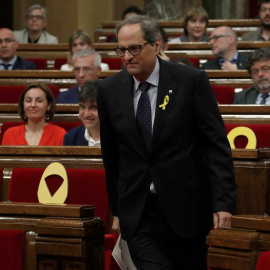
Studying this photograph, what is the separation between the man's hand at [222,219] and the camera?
1.60 meters

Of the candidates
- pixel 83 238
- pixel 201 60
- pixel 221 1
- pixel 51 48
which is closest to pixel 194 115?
pixel 83 238

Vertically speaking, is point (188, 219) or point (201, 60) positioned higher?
point (201, 60)

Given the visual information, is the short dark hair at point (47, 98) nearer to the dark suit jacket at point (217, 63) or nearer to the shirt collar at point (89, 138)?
the shirt collar at point (89, 138)

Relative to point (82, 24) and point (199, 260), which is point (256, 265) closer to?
point (199, 260)

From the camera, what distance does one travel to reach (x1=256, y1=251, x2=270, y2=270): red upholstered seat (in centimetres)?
138

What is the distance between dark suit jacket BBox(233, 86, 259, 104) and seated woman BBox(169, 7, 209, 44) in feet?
4.89

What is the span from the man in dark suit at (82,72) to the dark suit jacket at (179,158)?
5.95 ft

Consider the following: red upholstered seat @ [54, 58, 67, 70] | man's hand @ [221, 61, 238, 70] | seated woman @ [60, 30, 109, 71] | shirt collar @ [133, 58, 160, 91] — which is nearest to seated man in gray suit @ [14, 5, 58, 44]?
red upholstered seat @ [54, 58, 67, 70]

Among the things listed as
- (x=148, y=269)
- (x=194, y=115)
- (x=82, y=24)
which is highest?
(x=82, y=24)

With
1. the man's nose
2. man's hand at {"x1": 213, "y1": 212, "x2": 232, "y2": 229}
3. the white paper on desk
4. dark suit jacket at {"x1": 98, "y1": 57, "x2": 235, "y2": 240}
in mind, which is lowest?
the white paper on desk

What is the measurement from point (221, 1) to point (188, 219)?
5447 mm

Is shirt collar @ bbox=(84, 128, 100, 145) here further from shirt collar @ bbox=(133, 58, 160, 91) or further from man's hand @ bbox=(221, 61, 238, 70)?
man's hand @ bbox=(221, 61, 238, 70)

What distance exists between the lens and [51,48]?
16.7 feet

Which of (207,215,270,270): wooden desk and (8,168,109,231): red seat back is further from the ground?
(8,168,109,231): red seat back
